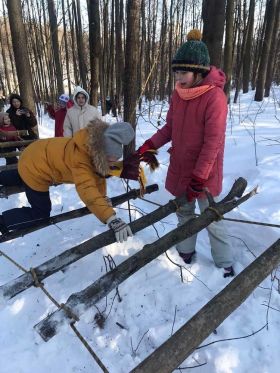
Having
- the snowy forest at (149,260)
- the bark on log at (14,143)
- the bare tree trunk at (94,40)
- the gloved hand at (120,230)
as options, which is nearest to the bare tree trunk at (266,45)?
the bare tree trunk at (94,40)

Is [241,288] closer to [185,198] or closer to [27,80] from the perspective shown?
[185,198]

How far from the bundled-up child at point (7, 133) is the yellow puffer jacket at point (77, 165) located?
395 centimetres

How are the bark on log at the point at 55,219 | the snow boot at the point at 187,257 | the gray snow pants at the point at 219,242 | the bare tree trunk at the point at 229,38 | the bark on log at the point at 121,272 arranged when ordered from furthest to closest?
1. the bare tree trunk at the point at 229,38
2. the snow boot at the point at 187,257
3. the gray snow pants at the point at 219,242
4. the bark on log at the point at 55,219
5. the bark on log at the point at 121,272

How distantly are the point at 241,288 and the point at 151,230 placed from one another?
6.98 ft

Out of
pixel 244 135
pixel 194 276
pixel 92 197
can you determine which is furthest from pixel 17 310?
pixel 244 135

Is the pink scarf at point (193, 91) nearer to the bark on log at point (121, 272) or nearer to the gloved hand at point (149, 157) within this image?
the gloved hand at point (149, 157)

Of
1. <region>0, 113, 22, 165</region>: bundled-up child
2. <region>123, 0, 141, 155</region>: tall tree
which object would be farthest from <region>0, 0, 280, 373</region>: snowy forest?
<region>0, 113, 22, 165</region>: bundled-up child

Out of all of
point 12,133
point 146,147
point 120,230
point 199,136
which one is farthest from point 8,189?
point 12,133

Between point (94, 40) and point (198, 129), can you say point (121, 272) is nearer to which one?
point (198, 129)

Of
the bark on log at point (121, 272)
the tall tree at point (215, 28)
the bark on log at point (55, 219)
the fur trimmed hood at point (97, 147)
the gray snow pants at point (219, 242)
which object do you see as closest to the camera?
the bark on log at point (121, 272)

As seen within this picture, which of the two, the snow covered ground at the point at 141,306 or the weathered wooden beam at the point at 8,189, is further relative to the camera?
the weathered wooden beam at the point at 8,189

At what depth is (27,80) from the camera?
755 centimetres

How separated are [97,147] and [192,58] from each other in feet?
3.28

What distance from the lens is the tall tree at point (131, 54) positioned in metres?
4.29
